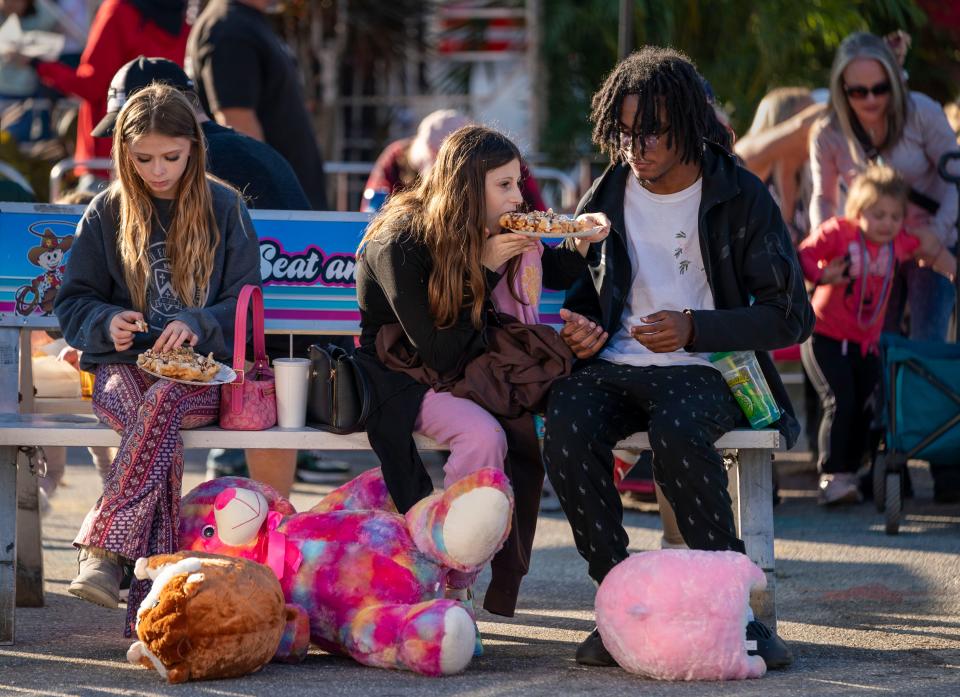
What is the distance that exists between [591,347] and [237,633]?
1.34 m

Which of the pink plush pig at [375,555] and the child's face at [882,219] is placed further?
the child's face at [882,219]

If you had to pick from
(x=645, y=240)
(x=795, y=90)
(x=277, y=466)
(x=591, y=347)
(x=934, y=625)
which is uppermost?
Answer: (x=795, y=90)

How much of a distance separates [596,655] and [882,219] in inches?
126

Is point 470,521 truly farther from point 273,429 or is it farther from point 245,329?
point 245,329

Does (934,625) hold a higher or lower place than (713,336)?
lower

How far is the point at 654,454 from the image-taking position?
443 cm

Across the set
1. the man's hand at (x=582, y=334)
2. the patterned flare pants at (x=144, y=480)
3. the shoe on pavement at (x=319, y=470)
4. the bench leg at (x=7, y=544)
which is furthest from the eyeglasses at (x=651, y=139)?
the shoe on pavement at (x=319, y=470)

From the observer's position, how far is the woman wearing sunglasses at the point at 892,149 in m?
7.08

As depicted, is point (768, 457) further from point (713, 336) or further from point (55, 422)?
point (55, 422)

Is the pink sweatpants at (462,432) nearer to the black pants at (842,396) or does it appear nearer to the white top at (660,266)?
the white top at (660,266)

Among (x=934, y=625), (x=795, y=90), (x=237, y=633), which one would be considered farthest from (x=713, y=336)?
(x=795, y=90)

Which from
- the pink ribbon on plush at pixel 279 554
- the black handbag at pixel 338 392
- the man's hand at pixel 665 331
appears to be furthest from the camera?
the black handbag at pixel 338 392

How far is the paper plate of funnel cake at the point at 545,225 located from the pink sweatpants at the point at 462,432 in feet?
1.68

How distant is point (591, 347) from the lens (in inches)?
184
